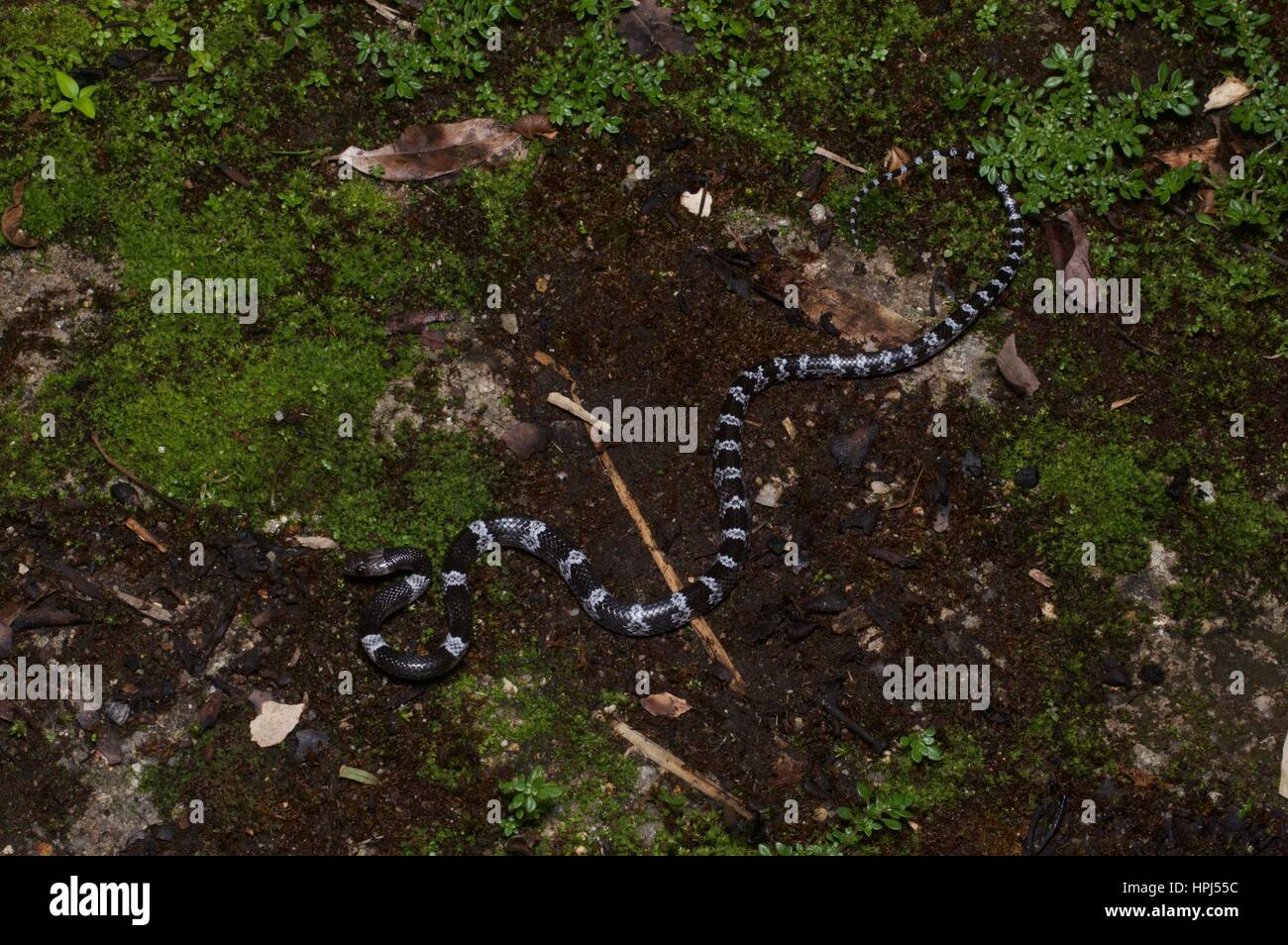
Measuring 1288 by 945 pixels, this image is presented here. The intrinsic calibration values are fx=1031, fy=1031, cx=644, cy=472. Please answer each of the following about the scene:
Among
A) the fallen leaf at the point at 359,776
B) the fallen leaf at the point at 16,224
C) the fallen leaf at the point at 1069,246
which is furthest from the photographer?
the fallen leaf at the point at 1069,246

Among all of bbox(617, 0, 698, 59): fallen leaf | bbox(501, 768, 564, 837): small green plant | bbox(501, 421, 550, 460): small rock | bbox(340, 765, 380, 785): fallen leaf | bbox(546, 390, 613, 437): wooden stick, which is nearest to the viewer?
bbox(501, 768, 564, 837): small green plant

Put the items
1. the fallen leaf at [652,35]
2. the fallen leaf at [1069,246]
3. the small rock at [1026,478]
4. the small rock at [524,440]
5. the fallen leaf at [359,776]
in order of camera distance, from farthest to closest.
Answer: the fallen leaf at [652,35] < the fallen leaf at [1069,246] < the small rock at [524,440] < the small rock at [1026,478] < the fallen leaf at [359,776]

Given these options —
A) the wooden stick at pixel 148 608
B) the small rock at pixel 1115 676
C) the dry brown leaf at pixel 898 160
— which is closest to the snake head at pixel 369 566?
the wooden stick at pixel 148 608

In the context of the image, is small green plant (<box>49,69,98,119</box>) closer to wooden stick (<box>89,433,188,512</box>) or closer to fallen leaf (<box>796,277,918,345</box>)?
wooden stick (<box>89,433,188,512</box>)

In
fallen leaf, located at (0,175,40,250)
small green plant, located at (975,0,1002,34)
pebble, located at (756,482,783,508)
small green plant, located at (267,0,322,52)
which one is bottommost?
pebble, located at (756,482,783,508)

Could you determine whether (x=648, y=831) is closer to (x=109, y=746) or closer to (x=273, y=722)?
(x=273, y=722)

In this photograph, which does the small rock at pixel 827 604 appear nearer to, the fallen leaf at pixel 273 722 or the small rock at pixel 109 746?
the fallen leaf at pixel 273 722

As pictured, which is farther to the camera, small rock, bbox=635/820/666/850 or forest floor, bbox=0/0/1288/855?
forest floor, bbox=0/0/1288/855

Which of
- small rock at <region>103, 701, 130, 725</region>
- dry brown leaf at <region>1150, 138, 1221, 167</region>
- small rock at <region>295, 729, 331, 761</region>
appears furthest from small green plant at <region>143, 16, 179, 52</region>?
dry brown leaf at <region>1150, 138, 1221, 167</region>
